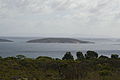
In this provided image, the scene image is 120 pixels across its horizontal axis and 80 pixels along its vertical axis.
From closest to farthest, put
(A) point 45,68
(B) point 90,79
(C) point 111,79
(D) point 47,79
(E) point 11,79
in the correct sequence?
(B) point 90,79
(C) point 111,79
(E) point 11,79
(D) point 47,79
(A) point 45,68

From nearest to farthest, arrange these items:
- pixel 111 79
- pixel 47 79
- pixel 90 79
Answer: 1. pixel 90 79
2. pixel 111 79
3. pixel 47 79

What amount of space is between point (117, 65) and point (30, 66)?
4.48m

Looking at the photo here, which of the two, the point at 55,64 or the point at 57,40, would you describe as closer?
the point at 55,64

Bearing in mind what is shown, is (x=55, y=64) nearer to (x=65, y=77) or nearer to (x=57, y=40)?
(x=65, y=77)

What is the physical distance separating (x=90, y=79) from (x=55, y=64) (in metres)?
5.73

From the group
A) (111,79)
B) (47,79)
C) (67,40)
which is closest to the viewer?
(111,79)

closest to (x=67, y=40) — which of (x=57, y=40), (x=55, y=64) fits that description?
(x=57, y=40)

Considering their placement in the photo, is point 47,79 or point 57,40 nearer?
point 47,79

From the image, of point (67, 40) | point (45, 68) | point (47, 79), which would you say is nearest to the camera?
point (47, 79)

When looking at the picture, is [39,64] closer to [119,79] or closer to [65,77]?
[65,77]

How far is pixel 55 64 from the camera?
11.2 m

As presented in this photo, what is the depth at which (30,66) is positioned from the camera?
1087 cm

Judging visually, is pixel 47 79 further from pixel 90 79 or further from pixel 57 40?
pixel 57 40

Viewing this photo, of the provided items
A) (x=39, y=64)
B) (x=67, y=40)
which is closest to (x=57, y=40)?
(x=67, y=40)
